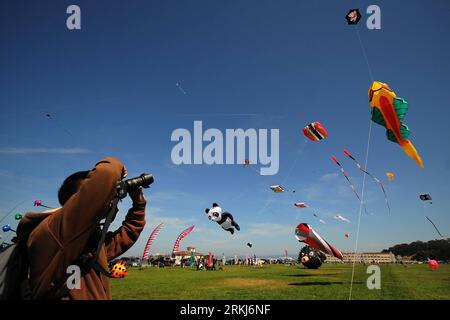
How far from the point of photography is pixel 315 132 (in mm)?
17547

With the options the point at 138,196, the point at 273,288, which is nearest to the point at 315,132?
the point at 273,288

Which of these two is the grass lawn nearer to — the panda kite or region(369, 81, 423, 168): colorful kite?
the panda kite

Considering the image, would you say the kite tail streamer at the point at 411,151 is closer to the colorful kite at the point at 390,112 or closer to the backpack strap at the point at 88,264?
the colorful kite at the point at 390,112

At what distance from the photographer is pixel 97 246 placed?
6.77 ft

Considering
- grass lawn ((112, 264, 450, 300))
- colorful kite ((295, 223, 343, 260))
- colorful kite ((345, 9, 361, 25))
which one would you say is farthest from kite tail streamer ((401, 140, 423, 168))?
colorful kite ((295, 223, 343, 260))

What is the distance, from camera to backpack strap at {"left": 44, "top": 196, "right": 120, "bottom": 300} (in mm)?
1843

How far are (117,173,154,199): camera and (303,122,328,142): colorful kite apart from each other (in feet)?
52.4

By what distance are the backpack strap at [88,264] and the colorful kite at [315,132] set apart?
54.0ft

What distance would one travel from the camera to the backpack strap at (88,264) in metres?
1.84

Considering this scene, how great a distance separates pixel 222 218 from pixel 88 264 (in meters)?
21.1

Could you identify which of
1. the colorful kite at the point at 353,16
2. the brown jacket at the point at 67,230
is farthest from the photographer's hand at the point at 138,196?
the colorful kite at the point at 353,16
